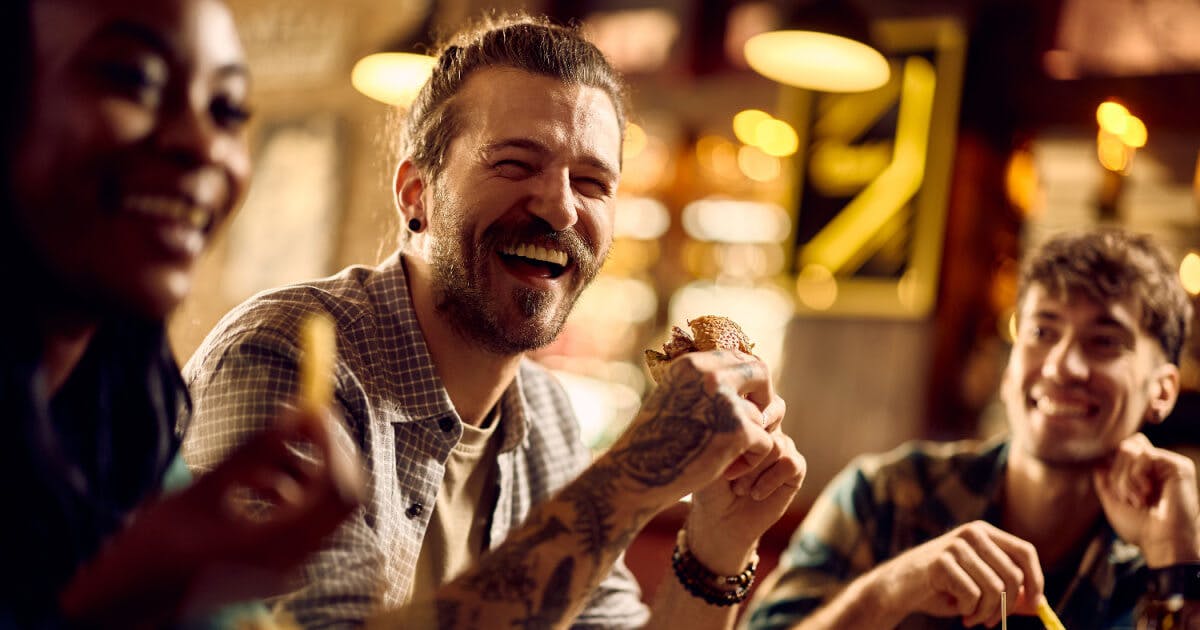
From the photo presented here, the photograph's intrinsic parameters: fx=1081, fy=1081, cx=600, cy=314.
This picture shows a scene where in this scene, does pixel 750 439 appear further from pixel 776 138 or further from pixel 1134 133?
pixel 776 138

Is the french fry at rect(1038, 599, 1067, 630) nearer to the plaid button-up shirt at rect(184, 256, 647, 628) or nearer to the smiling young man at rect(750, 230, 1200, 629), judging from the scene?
the smiling young man at rect(750, 230, 1200, 629)

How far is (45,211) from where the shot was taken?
80cm

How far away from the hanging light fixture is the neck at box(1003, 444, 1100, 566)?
217cm

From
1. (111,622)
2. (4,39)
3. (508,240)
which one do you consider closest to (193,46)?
(4,39)

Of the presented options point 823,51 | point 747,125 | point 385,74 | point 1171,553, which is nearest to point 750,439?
point 1171,553

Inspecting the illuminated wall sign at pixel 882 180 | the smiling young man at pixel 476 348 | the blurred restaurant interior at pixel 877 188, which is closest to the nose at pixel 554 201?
the smiling young man at pixel 476 348

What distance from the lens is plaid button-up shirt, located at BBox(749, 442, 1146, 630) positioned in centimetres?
201

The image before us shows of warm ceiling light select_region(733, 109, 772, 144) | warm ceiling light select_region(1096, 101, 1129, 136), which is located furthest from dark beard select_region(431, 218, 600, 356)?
warm ceiling light select_region(733, 109, 772, 144)

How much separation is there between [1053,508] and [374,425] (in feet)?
4.56

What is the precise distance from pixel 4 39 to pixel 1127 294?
2019 millimetres

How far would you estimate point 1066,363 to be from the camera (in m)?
2.10

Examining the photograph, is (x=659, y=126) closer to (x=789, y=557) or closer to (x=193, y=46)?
(x=789, y=557)

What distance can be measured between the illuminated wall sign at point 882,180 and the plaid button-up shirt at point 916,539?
11.1ft

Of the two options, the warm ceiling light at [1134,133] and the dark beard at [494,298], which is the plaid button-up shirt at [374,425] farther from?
the warm ceiling light at [1134,133]
